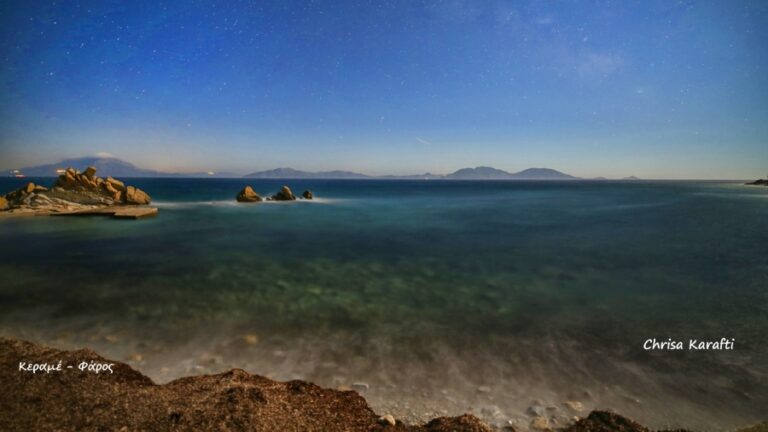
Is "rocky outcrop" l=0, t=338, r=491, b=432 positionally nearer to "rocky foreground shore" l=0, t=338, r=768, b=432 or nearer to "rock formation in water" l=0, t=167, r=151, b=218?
"rocky foreground shore" l=0, t=338, r=768, b=432

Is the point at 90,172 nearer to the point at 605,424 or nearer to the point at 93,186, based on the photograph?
the point at 93,186

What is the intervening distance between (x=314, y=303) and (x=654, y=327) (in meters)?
9.61

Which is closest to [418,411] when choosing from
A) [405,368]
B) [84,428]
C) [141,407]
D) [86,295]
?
[405,368]

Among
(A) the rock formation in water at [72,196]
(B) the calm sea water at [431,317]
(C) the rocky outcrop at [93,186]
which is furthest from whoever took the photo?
(C) the rocky outcrop at [93,186]

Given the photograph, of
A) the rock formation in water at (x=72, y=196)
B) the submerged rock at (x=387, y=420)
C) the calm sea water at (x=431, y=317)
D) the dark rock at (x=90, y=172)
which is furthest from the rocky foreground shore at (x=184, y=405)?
the dark rock at (x=90, y=172)

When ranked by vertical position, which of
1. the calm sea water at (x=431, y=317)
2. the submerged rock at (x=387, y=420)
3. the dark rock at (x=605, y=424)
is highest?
the dark rock at (x=605, y=424)

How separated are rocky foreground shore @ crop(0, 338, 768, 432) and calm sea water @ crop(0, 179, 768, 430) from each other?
641mm

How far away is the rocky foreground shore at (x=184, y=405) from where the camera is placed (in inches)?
165

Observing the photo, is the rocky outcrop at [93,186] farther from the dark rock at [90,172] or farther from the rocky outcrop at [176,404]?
the rocky outcrop at [176,404]

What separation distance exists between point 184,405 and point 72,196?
52.7m

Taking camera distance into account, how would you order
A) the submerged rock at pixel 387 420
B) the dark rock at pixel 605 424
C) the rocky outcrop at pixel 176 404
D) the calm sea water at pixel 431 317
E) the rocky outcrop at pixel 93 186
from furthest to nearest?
the rocky outcrop at pixel 93 186
the calm sea water at pixel 431 317
the submerged rock at pixel 387 420
the dark rock at pixel 605 424
the rocky outcrop at pixel 176 404

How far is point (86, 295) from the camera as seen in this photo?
10852 millimetres

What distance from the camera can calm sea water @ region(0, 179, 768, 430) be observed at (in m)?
5.99

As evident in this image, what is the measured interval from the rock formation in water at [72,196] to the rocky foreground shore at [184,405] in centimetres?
4189
